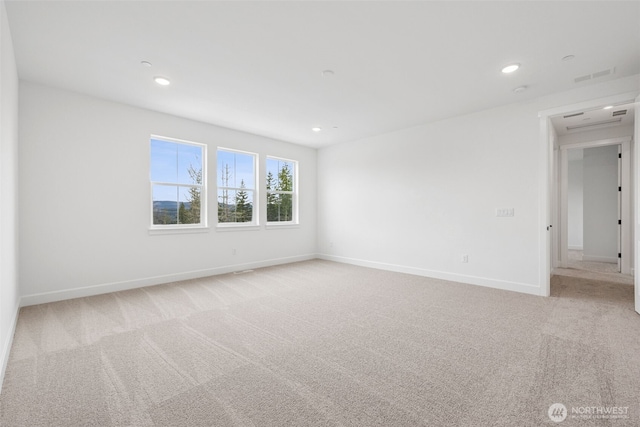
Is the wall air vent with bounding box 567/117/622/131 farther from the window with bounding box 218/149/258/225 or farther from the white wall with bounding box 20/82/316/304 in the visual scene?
the white wall with bounding box 20/82/316/304

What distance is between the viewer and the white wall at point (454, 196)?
4.04 m

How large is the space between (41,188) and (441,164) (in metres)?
5.81

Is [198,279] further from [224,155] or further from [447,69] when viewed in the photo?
[447,69]

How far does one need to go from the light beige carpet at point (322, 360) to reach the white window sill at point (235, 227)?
172cm

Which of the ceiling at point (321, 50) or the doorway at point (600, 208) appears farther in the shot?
the doorway at point (600, 208)

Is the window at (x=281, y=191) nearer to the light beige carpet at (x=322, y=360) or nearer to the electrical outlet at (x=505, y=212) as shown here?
the light beige carpet at (x=322, y=360)

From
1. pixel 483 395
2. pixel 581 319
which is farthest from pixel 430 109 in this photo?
pixel 483 395

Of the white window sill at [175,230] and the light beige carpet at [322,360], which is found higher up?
the white window sill at [175,230]

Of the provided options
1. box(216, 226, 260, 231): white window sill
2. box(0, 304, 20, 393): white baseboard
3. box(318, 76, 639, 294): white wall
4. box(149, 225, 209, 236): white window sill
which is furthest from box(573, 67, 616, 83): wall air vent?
box(0, 304, 20, 393): white baseboard

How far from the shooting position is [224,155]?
5539 millimetres

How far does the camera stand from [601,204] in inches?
250

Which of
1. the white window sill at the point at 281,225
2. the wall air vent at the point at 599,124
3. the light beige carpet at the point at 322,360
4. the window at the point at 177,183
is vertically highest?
the wall air vent at the point at 599,124

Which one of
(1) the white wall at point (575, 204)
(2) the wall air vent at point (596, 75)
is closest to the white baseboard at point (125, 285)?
(2) the wall air vent at point (596, 75)

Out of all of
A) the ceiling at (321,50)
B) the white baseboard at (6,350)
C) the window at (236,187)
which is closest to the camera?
the white baseboard at (6,350)
